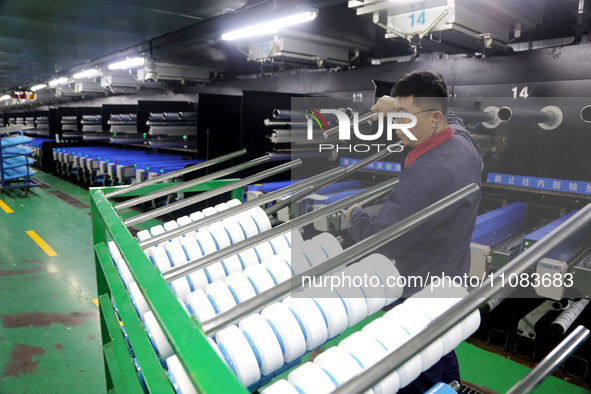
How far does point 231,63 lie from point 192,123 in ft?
4.84

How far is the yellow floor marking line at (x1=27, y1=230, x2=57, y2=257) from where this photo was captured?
513 cm

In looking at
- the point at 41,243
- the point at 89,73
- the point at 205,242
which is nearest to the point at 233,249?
the point at 205,242

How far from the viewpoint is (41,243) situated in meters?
5.49

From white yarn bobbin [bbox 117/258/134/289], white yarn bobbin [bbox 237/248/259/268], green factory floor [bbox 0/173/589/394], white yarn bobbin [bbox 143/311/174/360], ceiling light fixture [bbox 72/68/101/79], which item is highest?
ceiling light fixture [bbox 72/68/101/79]

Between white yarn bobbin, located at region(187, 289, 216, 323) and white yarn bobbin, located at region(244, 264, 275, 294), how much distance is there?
17 cm

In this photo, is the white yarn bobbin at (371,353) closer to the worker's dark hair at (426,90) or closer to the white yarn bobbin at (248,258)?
the white yarn bobbin at (248,258)

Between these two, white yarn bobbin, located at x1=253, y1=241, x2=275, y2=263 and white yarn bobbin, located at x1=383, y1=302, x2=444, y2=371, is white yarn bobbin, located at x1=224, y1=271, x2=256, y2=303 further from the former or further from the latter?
white yarn bobbin, located at x1=383, y1=302, x2=444, y2=371

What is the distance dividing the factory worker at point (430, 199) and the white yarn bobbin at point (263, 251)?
41cm

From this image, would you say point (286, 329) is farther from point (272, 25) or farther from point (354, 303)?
point (272, 25)

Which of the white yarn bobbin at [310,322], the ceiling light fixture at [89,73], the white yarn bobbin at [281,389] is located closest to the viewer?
the white yarn bobbin at [281,389]

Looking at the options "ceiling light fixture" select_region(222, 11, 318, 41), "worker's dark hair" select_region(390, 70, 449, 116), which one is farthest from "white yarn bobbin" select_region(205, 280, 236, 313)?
"ceiling light fixture" select_region(222, 11, 318, 41)

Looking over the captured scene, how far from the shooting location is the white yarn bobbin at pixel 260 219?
1814mm

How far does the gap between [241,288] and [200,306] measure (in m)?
0.15

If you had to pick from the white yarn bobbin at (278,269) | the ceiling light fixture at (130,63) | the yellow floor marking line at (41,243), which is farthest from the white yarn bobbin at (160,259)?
the ceiling light fixture at (130,63)
